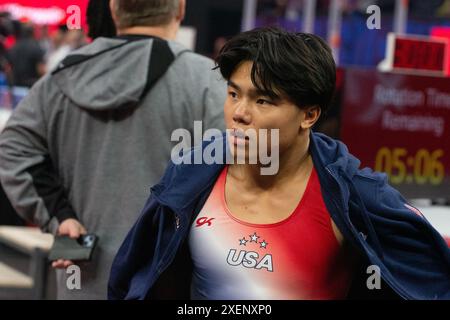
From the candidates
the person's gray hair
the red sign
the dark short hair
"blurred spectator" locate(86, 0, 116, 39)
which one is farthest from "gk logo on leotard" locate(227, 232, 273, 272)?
the red sign

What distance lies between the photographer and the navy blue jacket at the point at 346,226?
1916mm

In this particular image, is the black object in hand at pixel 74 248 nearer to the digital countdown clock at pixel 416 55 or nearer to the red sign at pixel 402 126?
the red sign at pixel 402 126

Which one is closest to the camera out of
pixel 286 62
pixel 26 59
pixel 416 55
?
pixel 286 62

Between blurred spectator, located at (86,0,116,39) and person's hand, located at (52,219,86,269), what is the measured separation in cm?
68

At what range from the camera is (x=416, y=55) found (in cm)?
479

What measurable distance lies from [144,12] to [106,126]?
1.28 feet

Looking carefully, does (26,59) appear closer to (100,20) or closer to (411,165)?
(411,165)

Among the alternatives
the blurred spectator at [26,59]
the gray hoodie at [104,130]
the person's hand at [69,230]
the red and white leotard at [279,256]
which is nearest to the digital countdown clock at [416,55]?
the gray hoodie at [104,130]

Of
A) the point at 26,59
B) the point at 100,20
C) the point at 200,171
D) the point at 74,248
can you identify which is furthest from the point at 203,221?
the point at 26,59

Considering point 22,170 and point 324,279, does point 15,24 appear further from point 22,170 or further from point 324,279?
point 324,279

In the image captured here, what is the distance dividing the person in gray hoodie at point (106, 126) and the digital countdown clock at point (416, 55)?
2.11m

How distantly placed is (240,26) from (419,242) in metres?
18.8
